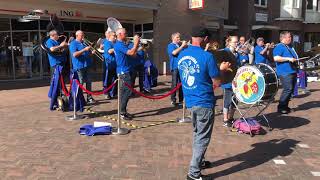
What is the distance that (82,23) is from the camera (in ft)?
60.2

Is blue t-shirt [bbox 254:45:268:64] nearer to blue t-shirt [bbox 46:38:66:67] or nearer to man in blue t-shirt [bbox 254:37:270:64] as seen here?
man in blue t-shirt [bbox 254:37:270:64]

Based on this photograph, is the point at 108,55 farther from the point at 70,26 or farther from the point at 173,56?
the point at 70,26

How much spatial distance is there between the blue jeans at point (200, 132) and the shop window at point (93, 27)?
Result: 1440 cm

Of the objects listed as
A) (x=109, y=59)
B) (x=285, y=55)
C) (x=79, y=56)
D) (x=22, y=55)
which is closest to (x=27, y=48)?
(x=22, y=55)

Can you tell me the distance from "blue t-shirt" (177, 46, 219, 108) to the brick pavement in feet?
3.48

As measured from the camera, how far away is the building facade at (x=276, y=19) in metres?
28.3

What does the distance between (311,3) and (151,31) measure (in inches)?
787

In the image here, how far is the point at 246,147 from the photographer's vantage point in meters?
6.47

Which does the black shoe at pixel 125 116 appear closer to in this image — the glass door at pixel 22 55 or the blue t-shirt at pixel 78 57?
the blue t-shirt at pixel 78 57

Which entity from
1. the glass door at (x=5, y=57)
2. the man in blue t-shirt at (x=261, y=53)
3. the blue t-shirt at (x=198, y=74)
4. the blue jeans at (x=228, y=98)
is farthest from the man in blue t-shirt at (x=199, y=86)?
the glass door at (x=5, y=57)

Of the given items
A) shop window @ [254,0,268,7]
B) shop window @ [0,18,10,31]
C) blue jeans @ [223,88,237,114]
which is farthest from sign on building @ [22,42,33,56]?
shop window @ [254,0,268,7]

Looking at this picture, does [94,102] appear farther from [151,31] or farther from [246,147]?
[151,31]

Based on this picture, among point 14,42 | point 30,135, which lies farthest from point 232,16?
point 30,135

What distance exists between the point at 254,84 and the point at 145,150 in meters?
2.29
